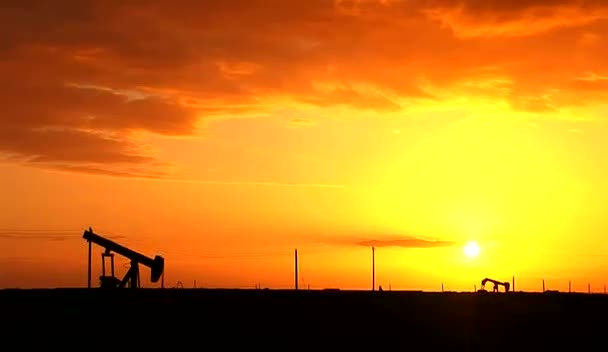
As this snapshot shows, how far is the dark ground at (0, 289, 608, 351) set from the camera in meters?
47.2

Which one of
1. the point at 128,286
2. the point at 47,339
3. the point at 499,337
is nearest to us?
the point at 47,339

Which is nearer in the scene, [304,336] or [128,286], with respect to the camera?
[304,336]

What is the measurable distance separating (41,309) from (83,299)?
8.89ft

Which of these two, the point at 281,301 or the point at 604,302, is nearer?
the point at 281,301

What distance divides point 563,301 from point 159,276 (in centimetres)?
2323

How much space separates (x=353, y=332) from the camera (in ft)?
165

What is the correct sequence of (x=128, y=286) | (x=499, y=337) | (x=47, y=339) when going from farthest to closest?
1. (x=128, y=286)
2. (x=499, y=337)
3. (x=47, y=339)

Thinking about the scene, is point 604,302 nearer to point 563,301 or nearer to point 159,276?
point 563,301

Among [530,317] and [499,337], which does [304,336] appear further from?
[530,317]

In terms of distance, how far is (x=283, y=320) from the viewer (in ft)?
167

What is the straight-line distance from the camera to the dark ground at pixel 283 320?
4719 centimetres

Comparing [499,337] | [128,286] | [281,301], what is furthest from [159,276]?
[499,337]

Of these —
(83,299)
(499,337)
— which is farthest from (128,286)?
(499,337)

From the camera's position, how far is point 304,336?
163 feet
